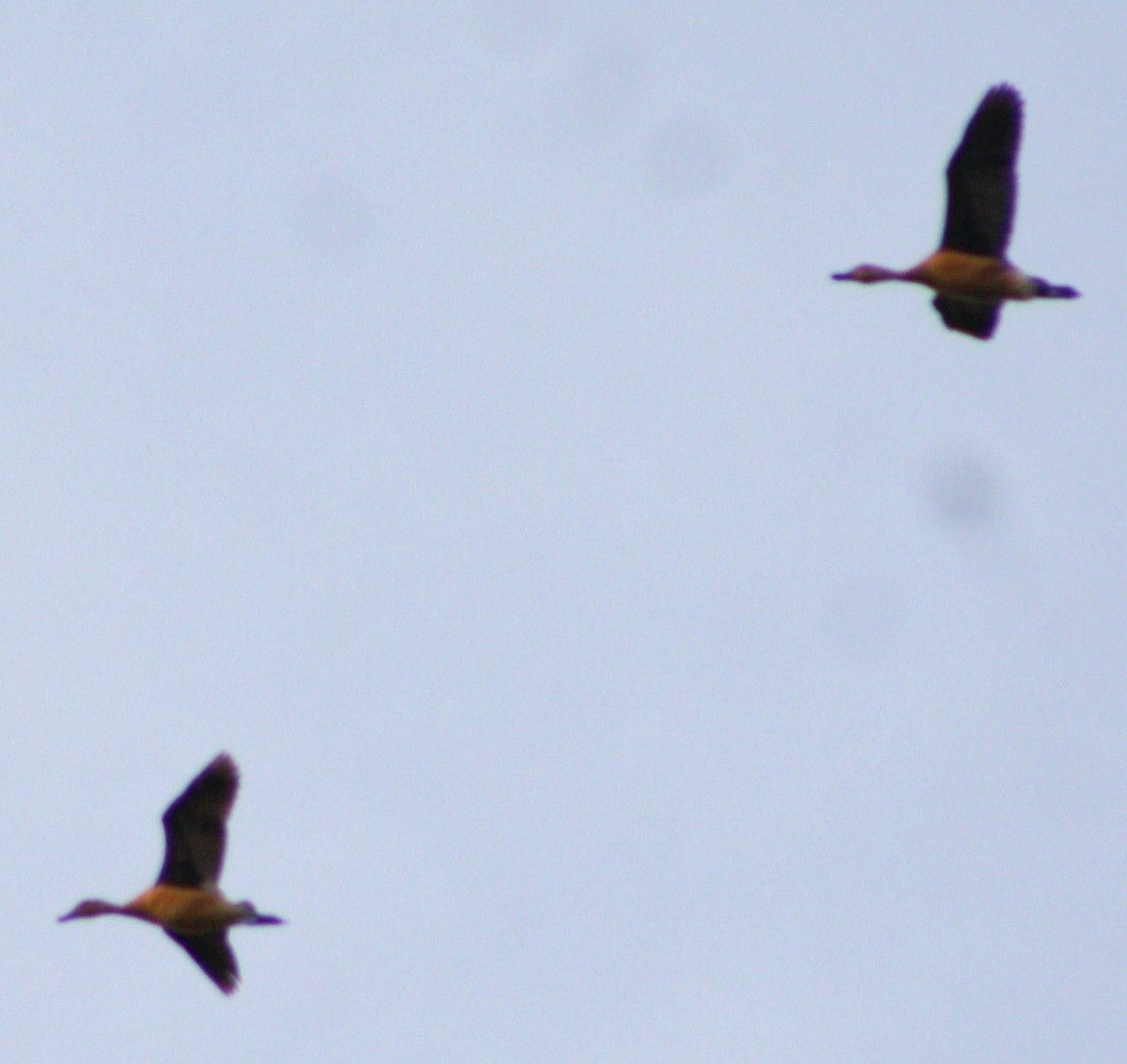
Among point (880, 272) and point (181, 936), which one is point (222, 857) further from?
point (880, 272)

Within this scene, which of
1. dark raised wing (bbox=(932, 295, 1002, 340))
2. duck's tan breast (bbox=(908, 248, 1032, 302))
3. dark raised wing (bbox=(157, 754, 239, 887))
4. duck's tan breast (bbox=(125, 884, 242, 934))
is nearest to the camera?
dark raised wing (bbox=(157, 754, 239, 887))

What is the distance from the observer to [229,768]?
31.9m

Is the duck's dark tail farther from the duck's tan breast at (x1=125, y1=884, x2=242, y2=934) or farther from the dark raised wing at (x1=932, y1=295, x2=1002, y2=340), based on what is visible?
the duck's tan breast at (x1=125, y1=884, x2=242, y2=934)

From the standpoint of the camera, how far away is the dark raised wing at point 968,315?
33219 mm

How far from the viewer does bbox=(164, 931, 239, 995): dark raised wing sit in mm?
32500

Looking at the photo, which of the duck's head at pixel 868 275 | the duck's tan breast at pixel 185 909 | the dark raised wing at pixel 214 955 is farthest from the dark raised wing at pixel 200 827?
the duck's head at pixel 868 275

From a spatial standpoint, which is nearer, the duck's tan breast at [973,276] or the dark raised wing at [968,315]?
the duck's tan breast at [973,276]

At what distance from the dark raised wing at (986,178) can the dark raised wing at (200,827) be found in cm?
869

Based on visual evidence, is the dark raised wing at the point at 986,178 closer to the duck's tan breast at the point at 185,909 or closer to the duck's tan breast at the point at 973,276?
the duck's tan breast at the point at 973,276

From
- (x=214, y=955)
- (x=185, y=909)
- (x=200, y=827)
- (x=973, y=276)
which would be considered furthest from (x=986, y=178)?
(x=214, y=955)

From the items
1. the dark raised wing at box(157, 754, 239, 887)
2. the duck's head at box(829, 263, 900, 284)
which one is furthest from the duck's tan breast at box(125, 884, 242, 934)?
the duck's head at box(829, 263, 900, 284)

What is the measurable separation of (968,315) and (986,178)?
1784 millimetres

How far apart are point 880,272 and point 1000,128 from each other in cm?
251

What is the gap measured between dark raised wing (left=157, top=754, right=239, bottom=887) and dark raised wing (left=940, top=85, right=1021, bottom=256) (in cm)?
869
